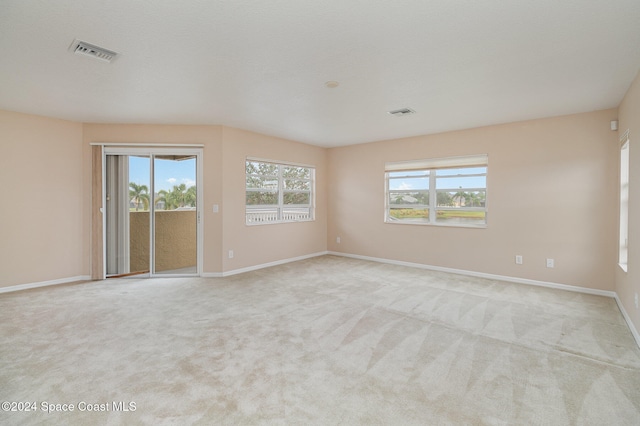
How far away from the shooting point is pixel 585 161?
13.8 feet

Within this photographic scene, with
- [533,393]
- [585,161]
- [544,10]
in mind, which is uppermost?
[544,10]

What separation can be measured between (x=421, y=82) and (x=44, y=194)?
5.52 metres

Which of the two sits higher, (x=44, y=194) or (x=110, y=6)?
(x=110, y=6)

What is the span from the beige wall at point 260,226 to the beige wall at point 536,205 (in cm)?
177

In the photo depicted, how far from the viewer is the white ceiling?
80.3 inches

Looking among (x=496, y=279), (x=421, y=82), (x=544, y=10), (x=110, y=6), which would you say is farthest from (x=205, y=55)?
(x=496, y=279)

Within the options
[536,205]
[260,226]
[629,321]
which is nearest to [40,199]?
[260,226]

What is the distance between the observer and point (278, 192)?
622cm

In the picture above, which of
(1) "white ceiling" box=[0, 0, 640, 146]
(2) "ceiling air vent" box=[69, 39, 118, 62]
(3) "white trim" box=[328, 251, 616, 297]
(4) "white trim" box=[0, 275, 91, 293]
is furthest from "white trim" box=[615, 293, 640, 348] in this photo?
(4) "white trim" box=[0, 275, 91, 293]

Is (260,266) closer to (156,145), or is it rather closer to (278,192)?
(278,192)

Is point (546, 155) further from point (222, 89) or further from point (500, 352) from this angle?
point (222, 89)

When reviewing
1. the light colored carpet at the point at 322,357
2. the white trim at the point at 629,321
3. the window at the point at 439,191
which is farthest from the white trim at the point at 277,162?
the white trim at the point at 629,321

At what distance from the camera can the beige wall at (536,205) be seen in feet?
13.6

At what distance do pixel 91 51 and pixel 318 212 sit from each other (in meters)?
5.09
